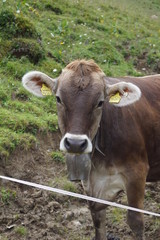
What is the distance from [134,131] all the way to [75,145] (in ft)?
3.81

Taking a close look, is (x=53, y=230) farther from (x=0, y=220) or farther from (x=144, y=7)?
(x=144, y=7)

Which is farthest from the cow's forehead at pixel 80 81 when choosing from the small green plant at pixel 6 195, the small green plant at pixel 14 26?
the small green plant at pixel 14 26

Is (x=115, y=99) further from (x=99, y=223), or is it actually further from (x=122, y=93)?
(x=99, y=223)

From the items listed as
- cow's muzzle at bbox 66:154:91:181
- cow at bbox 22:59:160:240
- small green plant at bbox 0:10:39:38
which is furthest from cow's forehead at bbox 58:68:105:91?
small green plant at bbox 0:10:39:38

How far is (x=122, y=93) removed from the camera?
449 cm

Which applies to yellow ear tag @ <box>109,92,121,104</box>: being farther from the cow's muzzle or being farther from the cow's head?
the cow's muzzle

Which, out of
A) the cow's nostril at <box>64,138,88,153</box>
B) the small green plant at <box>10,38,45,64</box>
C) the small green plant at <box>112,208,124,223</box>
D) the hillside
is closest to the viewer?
the cow's nostril at <box>64,138,88,153</box>

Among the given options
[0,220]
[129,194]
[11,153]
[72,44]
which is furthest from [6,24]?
[129,194]

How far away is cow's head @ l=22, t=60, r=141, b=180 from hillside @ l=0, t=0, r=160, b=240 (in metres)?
1.60

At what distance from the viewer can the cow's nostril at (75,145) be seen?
3904 mm

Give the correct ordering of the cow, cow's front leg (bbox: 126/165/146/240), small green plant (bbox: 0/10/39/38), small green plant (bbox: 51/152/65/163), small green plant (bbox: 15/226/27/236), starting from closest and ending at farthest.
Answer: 1. the cow
2. cow's front leg (bbox: 126/165/146/240)
3. small green plant (bbox: 15/226/27/236)
4. small green plant (bbox: 51/152/65/163)
5. small green plant (bbox: 0/10/39/38)

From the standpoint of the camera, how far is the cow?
13.5ft

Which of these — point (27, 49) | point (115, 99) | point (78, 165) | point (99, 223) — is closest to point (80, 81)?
point (115, 99)

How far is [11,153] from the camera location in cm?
609
